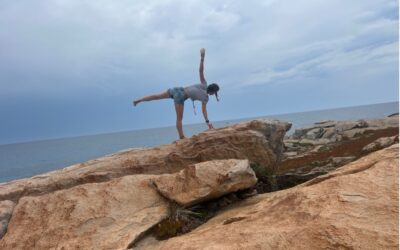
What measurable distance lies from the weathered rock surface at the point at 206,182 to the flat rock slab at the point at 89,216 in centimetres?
49

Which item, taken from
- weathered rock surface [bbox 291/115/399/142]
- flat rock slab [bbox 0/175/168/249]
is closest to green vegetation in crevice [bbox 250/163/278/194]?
flat rock slab [bbox 0/175/168/249]

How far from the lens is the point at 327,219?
6707mm

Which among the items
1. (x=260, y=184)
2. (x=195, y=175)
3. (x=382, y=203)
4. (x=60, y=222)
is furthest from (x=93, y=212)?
(x=382, y=203)

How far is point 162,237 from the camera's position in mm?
10273

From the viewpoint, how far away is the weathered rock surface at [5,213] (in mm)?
11942

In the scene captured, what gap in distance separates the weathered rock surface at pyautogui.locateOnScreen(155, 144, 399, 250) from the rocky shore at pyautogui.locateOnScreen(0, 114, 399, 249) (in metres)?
0.02

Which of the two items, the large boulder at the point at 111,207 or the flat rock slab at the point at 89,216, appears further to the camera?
the large boulder at the point at 111,207

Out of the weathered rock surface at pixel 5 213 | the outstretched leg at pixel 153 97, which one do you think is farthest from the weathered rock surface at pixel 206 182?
the outstretched leg at pixel 153 97

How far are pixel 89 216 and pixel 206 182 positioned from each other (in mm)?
3668

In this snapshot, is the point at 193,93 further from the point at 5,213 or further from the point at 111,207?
the point at 5,213

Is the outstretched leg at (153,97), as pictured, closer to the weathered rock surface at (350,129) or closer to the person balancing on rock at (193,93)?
the person balancing on rock at (193,93)

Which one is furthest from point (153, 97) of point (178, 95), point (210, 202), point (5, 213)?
point (5, 213)

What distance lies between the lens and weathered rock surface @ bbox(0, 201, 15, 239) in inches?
470

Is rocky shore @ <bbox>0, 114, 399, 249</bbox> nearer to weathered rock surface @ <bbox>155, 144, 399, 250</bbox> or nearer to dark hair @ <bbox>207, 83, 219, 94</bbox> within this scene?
weathered rock surface @ <bbox>155, 144, 399, 250</bbox>
